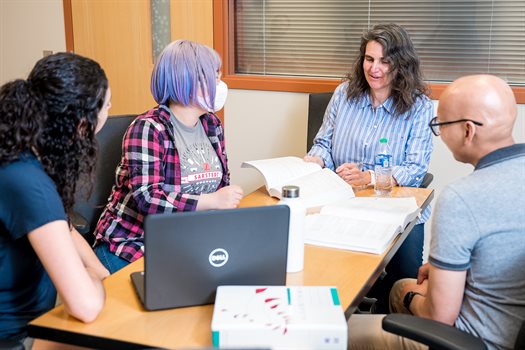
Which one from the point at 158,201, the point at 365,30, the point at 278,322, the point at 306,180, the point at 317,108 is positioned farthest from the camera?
the point at 365,30

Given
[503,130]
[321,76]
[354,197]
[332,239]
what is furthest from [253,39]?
[503,130]

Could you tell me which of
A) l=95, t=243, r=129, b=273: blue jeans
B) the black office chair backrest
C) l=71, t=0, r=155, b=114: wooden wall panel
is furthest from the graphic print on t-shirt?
l=71, t=0, r=155, b=114: wooden wall panel

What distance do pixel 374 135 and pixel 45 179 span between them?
1.52m

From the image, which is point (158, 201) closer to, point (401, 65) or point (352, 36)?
point (401, 65)

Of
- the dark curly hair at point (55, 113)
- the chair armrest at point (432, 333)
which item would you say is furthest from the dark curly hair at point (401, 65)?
the dark curly hair at point (55, 113)

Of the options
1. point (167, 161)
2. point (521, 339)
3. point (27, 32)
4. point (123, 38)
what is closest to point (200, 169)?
point (167, 161)

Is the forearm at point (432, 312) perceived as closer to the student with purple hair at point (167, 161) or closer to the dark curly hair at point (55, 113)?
the student with purple hair at point (167, 161)

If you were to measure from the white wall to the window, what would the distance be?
116 centimetres

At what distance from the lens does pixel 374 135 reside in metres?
2.43

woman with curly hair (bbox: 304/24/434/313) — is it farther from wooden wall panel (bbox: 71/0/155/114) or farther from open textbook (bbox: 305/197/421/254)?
wooden wall panel (bbox: 71/0/155/114)

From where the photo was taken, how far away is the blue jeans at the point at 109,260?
182 cm

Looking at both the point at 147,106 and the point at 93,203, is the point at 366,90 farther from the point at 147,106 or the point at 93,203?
the point at 147,106

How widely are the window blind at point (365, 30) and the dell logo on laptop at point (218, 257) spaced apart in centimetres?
204

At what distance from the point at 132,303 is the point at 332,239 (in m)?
0.61
